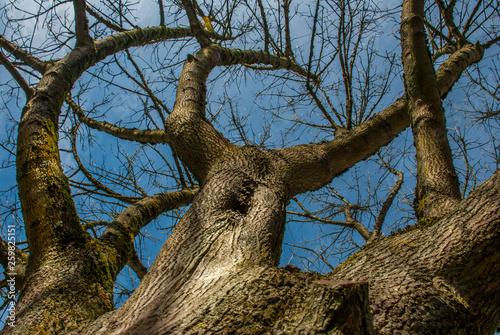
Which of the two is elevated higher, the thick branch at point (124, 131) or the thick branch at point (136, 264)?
the thick branch at point (124, 131)

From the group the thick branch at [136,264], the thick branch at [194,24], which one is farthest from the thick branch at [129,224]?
the thick branch at [194,24]

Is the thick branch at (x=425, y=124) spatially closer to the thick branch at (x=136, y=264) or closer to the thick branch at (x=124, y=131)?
the thick branch at (x=124, y=131)

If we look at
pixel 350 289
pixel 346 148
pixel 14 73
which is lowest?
pixel 350 289

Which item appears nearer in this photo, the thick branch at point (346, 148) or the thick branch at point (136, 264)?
the thick branch at point (346, 148)

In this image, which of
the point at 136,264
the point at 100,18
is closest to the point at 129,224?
the point at 136,264

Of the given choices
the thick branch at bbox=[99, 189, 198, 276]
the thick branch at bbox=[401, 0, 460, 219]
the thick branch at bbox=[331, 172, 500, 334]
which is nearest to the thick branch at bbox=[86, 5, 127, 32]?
the thick branch at bbox=[99, 189, 198, 276]

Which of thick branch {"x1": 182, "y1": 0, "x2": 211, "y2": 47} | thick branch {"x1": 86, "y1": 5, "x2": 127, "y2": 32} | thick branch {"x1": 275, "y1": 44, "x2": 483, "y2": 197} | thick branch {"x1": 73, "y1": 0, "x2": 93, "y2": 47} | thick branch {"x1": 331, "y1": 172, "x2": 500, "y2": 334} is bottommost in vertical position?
thick branch {"x1": 331, "y1": 172, "x2": 500, "y2": 334}

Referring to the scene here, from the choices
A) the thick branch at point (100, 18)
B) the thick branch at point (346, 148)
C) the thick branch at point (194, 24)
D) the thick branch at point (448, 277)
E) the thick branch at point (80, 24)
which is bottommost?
the thick branch at point (448, 277)

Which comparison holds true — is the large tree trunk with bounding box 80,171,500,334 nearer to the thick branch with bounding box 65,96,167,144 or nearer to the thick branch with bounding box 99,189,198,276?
the thick branch with bounding box 99,189,198,276

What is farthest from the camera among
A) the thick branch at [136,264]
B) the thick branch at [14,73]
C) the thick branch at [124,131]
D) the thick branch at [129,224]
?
the thick branch at [124,131]

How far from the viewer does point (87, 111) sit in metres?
3.44

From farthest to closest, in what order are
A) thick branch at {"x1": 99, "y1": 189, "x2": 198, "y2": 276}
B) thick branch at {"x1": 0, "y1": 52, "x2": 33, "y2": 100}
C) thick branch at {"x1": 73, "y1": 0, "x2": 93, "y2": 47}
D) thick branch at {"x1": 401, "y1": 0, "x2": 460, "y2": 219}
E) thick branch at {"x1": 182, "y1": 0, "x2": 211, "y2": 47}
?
thick branch at {"x1": 182, "y1": 0, "x2": 211, "y2": 47}, thick branch at {"x1": 73, "y1": 0, "x2": 93, "y2": 47}, thick branch at {"x1": 0, "y1": 52, "x2": 33, "y2": 100}, thick branch at {"x1": 99, "y1": 189, "x2": 198, "y2": 276}, thick branch at {"x1": 401, "y1": 0, "x2": 460, "y2": 219}

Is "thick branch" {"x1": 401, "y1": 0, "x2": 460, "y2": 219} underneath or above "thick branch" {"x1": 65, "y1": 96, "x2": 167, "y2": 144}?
underneath

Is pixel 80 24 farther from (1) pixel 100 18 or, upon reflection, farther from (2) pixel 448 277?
(2) pixel 448 277
